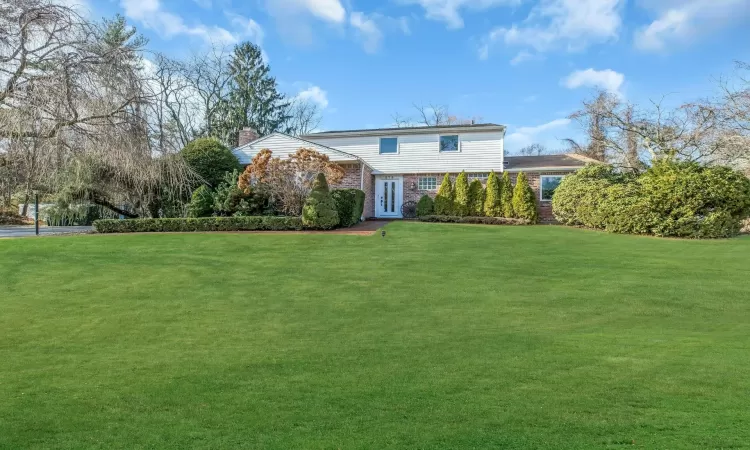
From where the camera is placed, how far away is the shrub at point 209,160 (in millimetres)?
21109

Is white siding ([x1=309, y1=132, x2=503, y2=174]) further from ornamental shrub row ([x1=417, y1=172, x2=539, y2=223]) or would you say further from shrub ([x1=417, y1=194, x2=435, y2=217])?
shrub ([x1=417, y1=194, x2=435, y2=217])

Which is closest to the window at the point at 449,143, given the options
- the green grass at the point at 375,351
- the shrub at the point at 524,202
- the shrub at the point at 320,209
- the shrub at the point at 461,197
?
the shrub at the point at 461,197

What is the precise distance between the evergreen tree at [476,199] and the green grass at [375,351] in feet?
33.1

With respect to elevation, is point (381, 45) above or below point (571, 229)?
above

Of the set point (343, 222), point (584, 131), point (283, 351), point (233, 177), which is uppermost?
point (584, 131)

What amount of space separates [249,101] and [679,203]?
36.3 meters

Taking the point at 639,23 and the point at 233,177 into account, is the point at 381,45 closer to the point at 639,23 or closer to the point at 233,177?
the point at 233,177

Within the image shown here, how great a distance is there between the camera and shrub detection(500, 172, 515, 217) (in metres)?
21.8

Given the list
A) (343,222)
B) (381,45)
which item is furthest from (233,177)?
(381,45)

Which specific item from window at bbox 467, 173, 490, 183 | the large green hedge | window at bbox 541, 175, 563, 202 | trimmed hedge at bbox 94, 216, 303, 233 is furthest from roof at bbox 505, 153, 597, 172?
trimmed hedge at bbox 94, 216, 303, 233

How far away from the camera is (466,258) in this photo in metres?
12.0

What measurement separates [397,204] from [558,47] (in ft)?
36.3

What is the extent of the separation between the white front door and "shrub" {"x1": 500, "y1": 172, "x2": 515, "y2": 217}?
5.47 m

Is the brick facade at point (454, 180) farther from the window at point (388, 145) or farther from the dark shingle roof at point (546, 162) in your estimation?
the window at point (388, 145)
